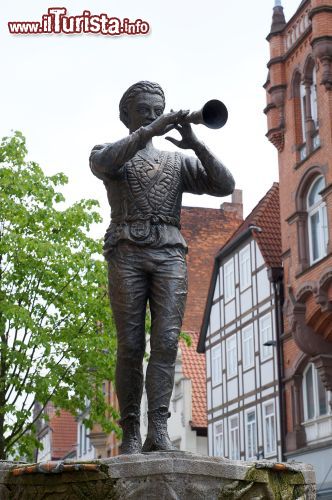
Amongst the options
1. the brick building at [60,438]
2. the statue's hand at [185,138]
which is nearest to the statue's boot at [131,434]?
the statue's hand at [185,138]

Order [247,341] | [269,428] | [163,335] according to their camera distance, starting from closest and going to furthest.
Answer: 1. [163,335]
2. [269,428]
3. [247,341]

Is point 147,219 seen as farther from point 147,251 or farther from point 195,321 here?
point 195,321

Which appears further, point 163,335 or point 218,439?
point 218,439

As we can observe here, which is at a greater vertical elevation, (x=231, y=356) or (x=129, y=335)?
(x=231, y=356)

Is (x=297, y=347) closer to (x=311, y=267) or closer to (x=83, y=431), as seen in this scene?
(x=311, y=267)

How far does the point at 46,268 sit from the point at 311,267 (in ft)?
29.0

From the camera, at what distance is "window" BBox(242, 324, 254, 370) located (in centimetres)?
3388

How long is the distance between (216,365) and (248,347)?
3.58 metres

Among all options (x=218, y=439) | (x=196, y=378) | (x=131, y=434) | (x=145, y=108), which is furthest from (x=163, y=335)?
(x=196, y=378)

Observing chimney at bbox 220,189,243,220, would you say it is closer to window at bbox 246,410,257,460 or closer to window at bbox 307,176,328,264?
window at bbox 246,410,257,460

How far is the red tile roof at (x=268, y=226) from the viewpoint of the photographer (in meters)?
32.9

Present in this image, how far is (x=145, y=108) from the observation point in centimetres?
706

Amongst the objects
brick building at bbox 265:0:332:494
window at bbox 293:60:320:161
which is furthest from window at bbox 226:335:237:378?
window at bbox 293:60:320:161

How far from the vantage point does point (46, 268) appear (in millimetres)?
21922
